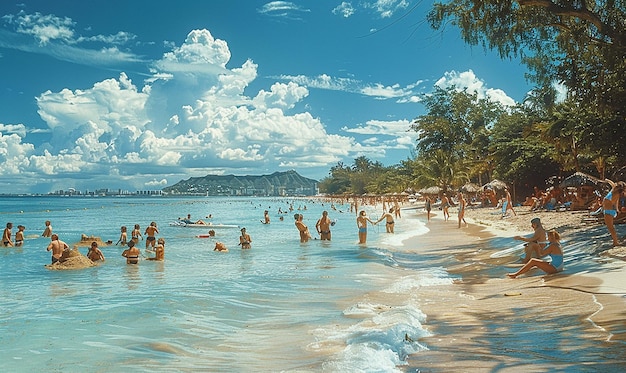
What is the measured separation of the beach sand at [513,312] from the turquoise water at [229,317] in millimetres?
133

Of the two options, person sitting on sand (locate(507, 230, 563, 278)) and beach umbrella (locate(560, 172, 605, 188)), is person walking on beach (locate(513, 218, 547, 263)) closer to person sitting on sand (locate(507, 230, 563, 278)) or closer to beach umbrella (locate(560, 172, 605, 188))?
person sitting on sand (locate(507, 230, 563, 278))

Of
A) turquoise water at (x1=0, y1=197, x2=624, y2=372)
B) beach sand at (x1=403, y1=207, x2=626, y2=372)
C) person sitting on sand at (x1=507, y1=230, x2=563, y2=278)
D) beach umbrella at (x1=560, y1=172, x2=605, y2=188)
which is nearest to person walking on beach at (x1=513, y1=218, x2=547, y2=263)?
beach sand at (x1=403, y1=207, x2=626, y2=372)

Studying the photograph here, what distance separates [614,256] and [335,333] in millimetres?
6765

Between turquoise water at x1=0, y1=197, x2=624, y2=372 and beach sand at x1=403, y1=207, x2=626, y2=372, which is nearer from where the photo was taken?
beach sand at x1=403, y1=207, x2=626, y2=372

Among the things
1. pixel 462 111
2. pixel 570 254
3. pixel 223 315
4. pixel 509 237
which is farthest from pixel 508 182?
pixel 223 315

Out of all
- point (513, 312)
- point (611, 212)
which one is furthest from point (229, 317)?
point (611, 212)

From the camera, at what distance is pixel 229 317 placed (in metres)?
8.78

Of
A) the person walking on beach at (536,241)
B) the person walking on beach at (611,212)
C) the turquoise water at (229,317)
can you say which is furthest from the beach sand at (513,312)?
the person walking on beach at (536,241)

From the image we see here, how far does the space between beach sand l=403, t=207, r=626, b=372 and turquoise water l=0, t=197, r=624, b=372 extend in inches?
5.2

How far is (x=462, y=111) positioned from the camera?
5569cm

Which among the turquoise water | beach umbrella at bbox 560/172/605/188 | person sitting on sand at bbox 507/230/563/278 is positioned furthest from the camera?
beach umbrella at bbox 560/172/605/188

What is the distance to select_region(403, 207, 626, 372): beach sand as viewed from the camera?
5.22 m

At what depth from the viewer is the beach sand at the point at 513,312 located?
5.22 metres

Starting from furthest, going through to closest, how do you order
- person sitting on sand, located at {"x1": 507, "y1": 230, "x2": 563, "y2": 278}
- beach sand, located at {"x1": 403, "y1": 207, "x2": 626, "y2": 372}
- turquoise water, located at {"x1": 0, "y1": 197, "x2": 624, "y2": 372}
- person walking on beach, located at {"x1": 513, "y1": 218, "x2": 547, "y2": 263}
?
person walking on beach, located at {"x1": 513, "y1": 218, "x2": 547, "y2": 263}
person sitting on sand, located at {"x1": 507, "y1": 230, "x2": 563, "y2": 278}
turquoise water, located at {"x1": 0, "y1": 197, "x2": 624, "y2": 372}
beach sand, located at {"x1": 403, "y1": 207, "x2": 626, "y2": 372}
